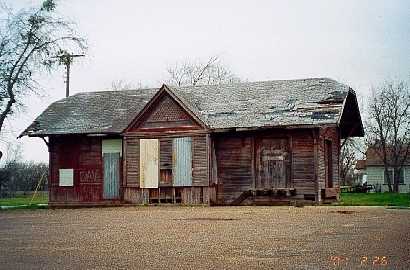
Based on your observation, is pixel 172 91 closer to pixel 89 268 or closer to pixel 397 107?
pixel 89 268

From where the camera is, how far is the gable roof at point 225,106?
93.0ft

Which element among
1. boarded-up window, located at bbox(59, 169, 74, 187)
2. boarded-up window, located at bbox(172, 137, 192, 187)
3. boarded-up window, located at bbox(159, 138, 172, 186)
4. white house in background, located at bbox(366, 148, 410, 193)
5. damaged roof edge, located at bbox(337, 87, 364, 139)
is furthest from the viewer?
white house in background, located at bbox(366, 148, 410, 193)

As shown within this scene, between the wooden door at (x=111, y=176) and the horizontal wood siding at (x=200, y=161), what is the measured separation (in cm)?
429

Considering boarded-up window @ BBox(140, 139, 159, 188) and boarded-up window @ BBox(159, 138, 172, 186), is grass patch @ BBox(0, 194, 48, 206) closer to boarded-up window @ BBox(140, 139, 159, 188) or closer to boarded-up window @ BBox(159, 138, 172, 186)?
boarded-up window @ BBox(140, 139, 159, 188)

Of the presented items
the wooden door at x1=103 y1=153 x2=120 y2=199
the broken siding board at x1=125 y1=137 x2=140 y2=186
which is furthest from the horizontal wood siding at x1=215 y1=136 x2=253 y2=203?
the wooden door at x1=103 y1=153 x2=120 y2=199

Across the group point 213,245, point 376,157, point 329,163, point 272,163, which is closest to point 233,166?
point 272,163

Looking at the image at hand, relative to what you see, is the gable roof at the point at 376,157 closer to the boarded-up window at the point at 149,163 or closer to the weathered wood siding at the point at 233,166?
the weathered wood siding at the point at 233,166

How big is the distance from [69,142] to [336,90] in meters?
Result: 13.2

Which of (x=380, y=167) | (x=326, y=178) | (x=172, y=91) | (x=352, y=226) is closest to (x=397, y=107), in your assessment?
(x=380, y=167)

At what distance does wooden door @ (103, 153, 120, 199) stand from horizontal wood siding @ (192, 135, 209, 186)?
4.29 meters

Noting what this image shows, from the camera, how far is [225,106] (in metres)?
30.8

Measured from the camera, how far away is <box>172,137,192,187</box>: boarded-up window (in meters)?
29.4

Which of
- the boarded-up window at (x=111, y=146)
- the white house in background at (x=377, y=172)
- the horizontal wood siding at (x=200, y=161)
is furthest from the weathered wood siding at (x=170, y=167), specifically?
the white house in background at (x=377, y=172)

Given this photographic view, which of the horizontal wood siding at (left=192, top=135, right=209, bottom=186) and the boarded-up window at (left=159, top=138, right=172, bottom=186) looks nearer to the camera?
the horizontal wood siding at (left=192, top=135, right=209, bottom=186)
